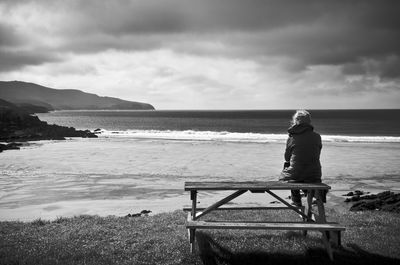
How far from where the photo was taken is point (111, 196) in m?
12.2

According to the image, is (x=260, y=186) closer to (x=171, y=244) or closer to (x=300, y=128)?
(x=300, y=128)

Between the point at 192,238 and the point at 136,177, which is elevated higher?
the point at 192,238

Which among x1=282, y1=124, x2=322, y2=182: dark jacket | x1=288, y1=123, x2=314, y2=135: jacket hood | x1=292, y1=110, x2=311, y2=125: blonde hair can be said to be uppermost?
x1=292, y1=110, x2=311, y2=125: blonde hair

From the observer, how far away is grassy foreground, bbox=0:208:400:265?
5.48 metres

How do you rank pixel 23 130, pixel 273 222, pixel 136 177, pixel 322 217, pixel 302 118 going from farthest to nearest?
pixel 23 130
pixel 136 177
pixel 302 118
pixel 322 217
pixel 273 222

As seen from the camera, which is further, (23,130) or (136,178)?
(23,130)

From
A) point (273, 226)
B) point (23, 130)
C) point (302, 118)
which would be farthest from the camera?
point (23, 130)

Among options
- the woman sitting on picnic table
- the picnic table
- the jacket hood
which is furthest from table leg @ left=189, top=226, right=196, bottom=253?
the jacket hood

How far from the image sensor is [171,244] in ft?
20.0

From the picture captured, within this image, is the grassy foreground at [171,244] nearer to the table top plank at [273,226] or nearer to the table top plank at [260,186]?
the table top plank at [273,226]

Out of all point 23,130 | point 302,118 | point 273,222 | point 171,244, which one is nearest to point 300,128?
point 302,118

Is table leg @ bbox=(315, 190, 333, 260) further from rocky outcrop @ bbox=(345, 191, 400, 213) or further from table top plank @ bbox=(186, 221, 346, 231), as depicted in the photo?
rocky outcrop @ bbox=(345, 191, 400, 213)

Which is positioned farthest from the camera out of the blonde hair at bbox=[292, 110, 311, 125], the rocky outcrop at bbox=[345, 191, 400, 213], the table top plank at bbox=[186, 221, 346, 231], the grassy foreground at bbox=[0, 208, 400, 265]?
the rocky outcrop at bbox=[345, 191, 400, 213]

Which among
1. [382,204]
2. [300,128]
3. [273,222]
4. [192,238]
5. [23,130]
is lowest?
[382,204]
